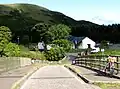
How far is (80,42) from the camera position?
624 feet

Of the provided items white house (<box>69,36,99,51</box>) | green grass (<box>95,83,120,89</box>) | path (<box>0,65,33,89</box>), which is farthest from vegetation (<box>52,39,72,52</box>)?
green grass (<box>95,83,120,89</box>)

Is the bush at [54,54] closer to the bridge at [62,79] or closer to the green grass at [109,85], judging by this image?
the bridge at [62,79]

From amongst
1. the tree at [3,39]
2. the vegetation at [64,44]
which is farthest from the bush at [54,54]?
the tree at [3,39]

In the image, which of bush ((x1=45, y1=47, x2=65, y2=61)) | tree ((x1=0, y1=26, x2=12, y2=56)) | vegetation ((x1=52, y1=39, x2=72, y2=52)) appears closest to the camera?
tree ((x1=0, y1=26, x2=12, y2=56))

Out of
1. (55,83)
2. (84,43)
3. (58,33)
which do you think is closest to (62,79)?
(55,83)

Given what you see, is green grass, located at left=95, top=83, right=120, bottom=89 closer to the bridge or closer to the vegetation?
the bridge

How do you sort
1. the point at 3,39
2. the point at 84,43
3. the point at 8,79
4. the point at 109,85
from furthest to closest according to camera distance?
the point at 84,43 → the point at 3,39 → the point at 8,79 → the point at 109,85

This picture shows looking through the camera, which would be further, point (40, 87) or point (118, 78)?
point (118, 78)

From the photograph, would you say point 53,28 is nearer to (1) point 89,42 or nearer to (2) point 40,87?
(1) point 89,42

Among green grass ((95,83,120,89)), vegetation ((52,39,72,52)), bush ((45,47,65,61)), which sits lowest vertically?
bush ((45,47,65,61))

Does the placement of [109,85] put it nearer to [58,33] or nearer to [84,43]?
[58,33]

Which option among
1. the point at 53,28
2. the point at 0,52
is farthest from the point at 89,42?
the point at 0,52

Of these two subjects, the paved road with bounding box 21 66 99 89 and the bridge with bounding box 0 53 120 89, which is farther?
the bridge with bounding box 0 53 120 89

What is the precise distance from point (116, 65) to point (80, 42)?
16449 centimetres
